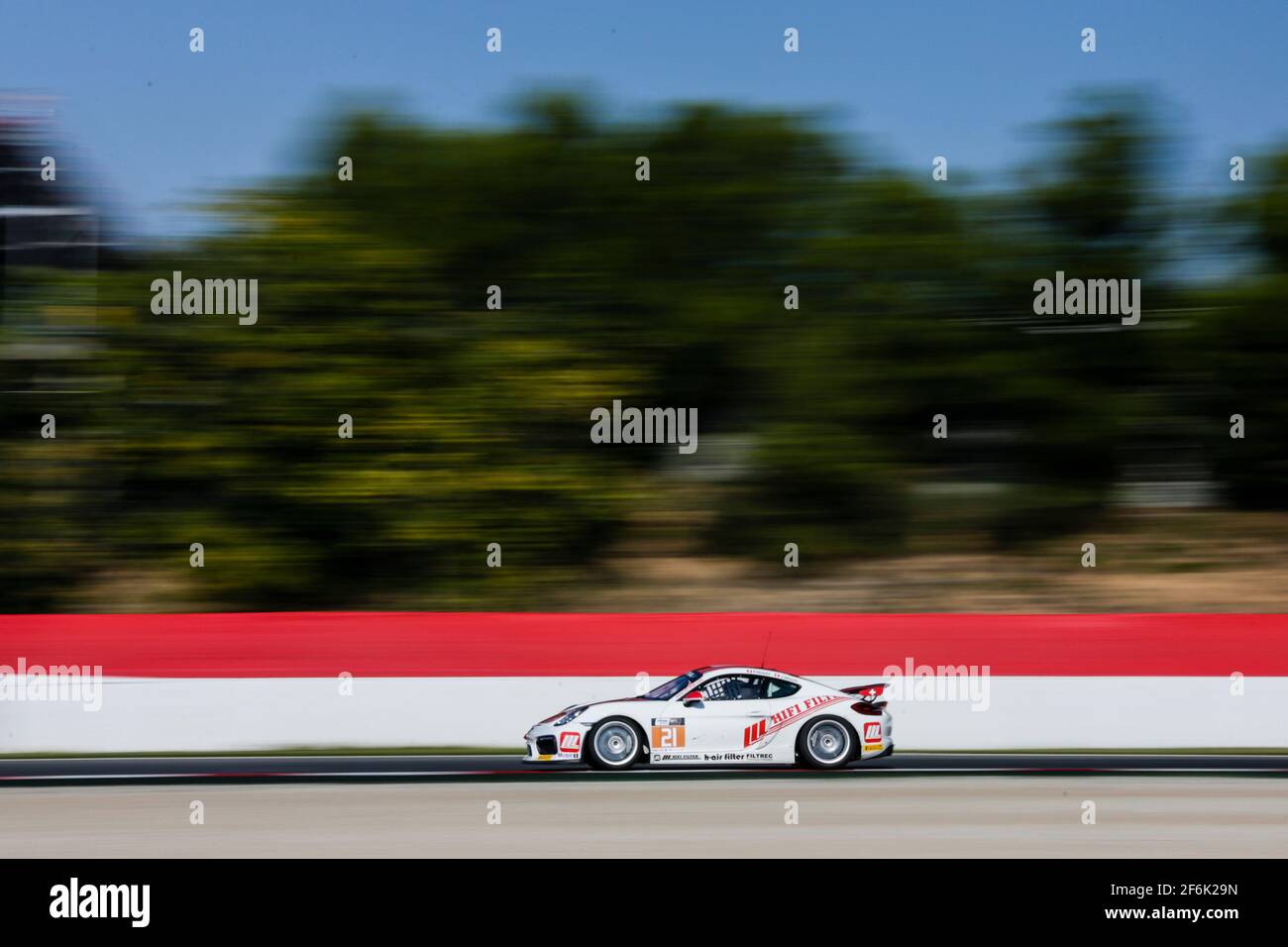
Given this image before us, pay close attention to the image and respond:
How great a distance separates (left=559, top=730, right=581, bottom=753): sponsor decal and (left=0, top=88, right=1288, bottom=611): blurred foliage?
27.7 feet

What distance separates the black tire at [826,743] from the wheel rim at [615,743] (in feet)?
4.48

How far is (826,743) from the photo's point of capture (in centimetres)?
1092

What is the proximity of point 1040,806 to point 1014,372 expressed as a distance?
12635mm

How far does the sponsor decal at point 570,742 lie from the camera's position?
35.7 feet

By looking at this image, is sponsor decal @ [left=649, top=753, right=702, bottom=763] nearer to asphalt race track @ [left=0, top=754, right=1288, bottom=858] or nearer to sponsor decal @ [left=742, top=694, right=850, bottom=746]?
asphalt race track @ [left=0, top=754, right=1288, bottom=858]

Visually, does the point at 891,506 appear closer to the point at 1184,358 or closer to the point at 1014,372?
the point at 1014,372

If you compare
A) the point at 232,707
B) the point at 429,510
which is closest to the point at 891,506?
the point at 429,510

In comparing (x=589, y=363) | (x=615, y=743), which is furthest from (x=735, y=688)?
(x=589, y=363)

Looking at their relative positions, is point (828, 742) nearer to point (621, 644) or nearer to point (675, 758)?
point (675, 758)

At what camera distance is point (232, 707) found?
41.6 ft

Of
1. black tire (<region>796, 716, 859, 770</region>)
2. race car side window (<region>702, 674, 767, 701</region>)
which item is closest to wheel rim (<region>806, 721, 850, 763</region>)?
black tire (<region>796, 716, 859, 770</region>)

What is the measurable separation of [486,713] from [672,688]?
2.52 meters

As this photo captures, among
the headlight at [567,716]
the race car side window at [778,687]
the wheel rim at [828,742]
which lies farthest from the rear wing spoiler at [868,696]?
the headlight at [567,716]

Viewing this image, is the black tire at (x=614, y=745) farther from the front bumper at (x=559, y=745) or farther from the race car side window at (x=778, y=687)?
the race car side window at (x=778, y=687)
